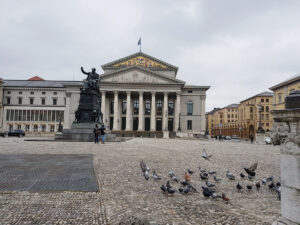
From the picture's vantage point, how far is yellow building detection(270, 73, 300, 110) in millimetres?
42031

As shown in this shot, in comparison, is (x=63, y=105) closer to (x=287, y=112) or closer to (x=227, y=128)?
(x=227, y=128)

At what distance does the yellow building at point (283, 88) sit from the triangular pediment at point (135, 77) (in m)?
24.3

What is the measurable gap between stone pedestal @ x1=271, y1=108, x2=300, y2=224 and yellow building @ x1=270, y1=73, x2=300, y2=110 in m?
46.8

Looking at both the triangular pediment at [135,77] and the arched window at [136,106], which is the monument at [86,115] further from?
the arched window at [136,106]

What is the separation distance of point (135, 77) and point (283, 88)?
34520 millimetres

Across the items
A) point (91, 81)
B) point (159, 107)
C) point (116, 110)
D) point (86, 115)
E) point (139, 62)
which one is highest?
point (139, 62)

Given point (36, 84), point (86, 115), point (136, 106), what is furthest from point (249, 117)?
point (36, 84)

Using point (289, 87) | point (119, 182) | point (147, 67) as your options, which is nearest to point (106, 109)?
point (147, 67)

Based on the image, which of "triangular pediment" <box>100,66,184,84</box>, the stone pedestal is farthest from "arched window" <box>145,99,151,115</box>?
the stone pedestal

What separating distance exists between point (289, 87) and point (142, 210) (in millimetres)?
49973

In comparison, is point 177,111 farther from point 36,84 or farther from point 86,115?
point 36,84

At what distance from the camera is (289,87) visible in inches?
1747

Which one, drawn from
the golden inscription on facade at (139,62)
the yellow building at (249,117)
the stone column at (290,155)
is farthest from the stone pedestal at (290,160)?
the yellow building at (249,117)

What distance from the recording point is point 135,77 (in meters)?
57.3
